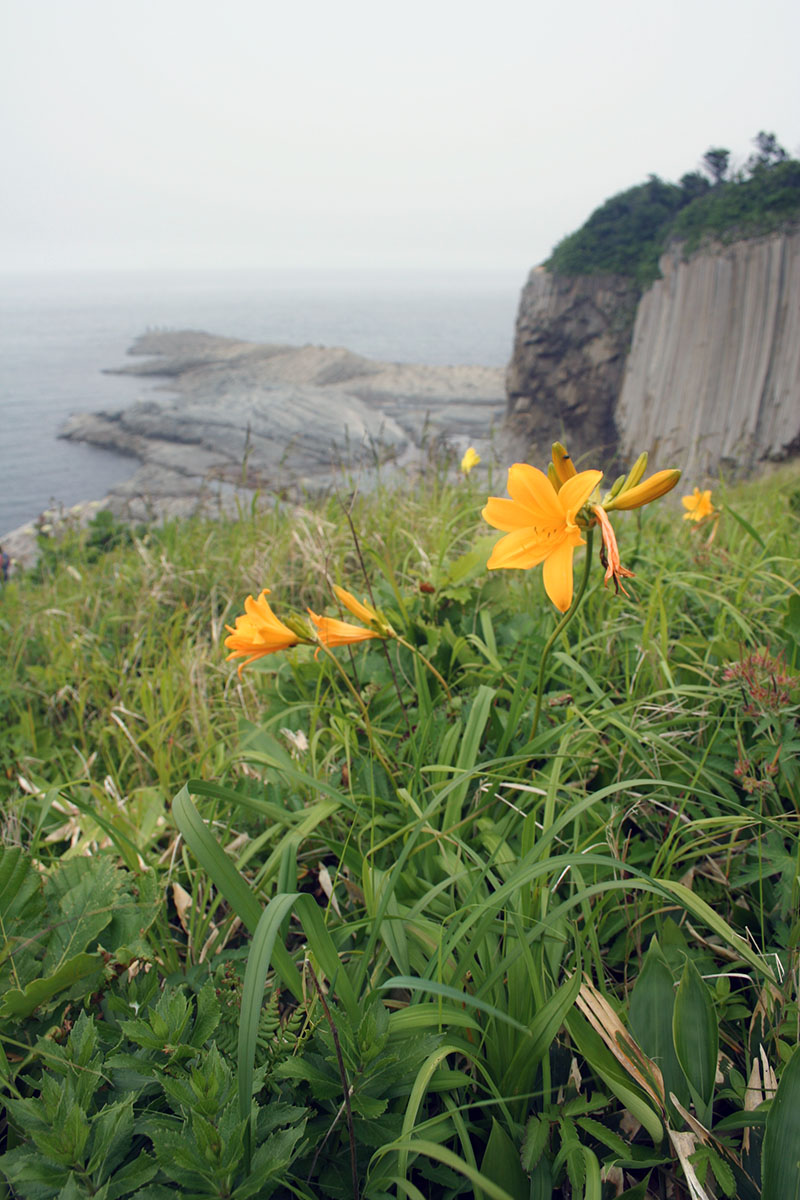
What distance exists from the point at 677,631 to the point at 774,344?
14485 mm

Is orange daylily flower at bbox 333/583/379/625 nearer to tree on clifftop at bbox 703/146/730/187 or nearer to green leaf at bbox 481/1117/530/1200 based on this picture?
green leaf at bbox 481/1117/530/1200

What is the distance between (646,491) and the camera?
2.82 feet

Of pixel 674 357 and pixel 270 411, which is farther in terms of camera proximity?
pixel 270 411

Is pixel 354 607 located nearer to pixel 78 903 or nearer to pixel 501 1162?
pixel 78 903

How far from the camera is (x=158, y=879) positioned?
50.8 inches

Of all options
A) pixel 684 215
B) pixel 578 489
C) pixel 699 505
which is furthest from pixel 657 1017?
pixel 684 215

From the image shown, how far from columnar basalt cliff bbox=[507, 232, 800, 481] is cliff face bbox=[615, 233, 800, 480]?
0.03 m

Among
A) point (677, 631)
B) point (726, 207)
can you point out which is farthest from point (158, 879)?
point (726, 207)

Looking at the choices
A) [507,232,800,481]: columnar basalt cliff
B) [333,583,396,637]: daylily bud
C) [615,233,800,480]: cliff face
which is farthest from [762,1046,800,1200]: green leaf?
[615,233,800,480]: cliff face

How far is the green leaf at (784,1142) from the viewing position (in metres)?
0.68

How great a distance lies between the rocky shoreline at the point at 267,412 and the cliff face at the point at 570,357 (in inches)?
77.1

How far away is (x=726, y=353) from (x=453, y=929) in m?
16.1

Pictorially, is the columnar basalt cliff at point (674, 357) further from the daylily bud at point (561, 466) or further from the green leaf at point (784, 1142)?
the green leaf at point (784, 1142)

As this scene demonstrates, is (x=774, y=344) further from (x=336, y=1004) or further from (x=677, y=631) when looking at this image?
(x=336, y=1004)
